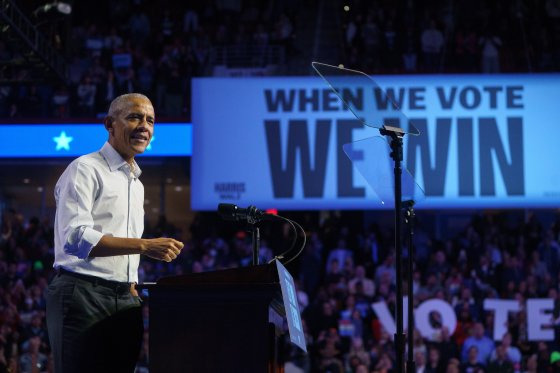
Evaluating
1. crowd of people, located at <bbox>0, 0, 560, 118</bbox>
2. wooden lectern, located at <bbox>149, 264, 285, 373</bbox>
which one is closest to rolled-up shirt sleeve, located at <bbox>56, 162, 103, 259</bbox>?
wooden lectern, located at <bbox>149, 264, 285, 373</bbox>

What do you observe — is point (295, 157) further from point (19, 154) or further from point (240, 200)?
point (19, 154)

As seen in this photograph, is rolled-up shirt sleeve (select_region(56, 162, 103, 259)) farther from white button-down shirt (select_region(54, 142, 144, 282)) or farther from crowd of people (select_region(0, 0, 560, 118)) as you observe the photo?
crowd of people (select_region(0, 0, 560, 118))

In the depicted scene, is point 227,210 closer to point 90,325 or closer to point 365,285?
point 90,325

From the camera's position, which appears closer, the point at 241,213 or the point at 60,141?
the point at 241,213

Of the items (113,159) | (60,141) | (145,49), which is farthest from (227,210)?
(145,49)

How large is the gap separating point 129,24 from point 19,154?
13.5 feet

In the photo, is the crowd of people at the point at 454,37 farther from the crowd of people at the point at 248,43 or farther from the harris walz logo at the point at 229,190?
the harris walz logo at the point at 229,190

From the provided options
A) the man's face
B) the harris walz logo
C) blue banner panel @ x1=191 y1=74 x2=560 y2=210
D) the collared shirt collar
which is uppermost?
blue banner panel @ x1=191 y1=74 x2=560 y2=210

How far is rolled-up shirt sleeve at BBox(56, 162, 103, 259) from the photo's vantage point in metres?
3.13

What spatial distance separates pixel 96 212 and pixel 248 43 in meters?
13.0

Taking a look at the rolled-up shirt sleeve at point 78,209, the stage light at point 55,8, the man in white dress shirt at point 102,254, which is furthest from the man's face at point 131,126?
the stage light at point 55,8

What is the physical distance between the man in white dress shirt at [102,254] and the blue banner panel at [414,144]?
860 centimetres

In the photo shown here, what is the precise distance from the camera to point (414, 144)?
1192cm

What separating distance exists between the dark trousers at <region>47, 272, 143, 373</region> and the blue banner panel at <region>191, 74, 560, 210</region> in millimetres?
8706
